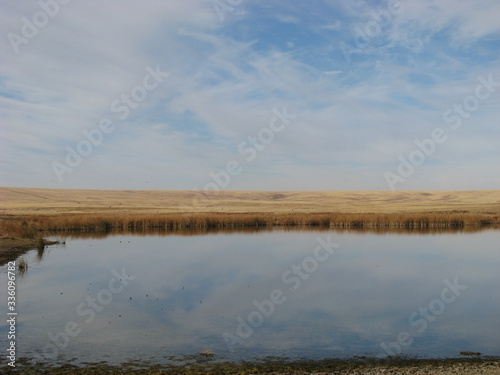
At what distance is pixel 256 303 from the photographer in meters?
12.4

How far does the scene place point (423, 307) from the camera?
11930 millimetres

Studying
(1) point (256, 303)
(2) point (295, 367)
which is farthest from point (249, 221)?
(2) point (295, 367)


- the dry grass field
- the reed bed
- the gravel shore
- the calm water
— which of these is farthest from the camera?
the dry grass field

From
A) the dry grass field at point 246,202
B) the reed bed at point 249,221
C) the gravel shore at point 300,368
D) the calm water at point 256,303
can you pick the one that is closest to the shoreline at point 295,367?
the gravel shore at point 300,368

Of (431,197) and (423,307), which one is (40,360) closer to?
(423,307)

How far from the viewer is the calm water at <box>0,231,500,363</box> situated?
8914mm

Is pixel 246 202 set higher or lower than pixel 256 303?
higher

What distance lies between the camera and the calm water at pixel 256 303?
8.91 metres

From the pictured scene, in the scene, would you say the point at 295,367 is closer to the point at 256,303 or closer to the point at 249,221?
the point at 256,303

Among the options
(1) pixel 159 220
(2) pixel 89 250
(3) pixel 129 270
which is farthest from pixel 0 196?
(3) pixel 129 270

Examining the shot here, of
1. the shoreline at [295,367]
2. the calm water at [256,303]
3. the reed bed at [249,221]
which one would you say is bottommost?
the calm water at [256,303]

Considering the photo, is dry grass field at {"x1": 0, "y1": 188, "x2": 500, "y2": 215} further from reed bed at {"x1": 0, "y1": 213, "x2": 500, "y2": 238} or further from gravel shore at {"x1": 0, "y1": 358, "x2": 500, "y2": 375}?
gravel shore at {"x1": 0, "y1": 358, "x2": 500, "y2": 375}

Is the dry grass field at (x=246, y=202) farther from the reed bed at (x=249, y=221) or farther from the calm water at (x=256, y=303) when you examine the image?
the calm water at (x=256, y=303)

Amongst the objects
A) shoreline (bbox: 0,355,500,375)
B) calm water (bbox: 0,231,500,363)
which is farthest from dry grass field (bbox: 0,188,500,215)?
shoreline (bbox: 0,355,500,375)
